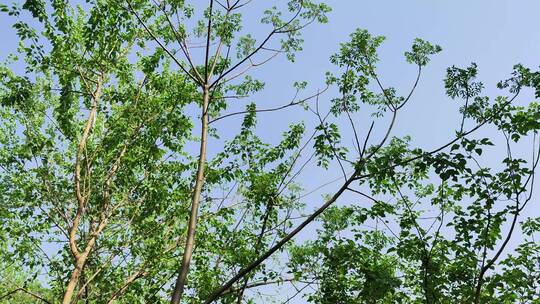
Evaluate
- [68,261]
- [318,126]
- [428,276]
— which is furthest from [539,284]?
[68,261]

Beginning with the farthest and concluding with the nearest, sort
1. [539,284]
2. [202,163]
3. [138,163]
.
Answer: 1. [138,163]
2. [539,284]
3. [202,163]

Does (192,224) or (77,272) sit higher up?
(77,272)

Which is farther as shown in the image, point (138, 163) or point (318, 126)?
point (138, 163)

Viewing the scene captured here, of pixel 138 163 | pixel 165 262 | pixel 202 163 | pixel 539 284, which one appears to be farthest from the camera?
pixel 138 163

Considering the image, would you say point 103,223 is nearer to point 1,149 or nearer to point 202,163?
Answer: point 1,149

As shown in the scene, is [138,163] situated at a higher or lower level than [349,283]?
higher

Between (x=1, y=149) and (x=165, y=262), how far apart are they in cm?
660

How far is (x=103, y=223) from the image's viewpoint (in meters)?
11.9

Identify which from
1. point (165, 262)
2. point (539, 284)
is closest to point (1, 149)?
point (165, 262)

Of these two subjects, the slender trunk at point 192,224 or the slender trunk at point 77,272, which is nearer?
the slender trunk at point 192,224

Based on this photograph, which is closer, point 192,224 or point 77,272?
point 192,224

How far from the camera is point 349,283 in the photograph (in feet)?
26.5

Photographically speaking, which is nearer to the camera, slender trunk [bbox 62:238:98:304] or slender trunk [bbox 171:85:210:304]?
slender trunk [bbox 171:85:210:304]

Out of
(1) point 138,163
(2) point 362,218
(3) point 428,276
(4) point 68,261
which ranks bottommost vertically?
(3) point 428,276
